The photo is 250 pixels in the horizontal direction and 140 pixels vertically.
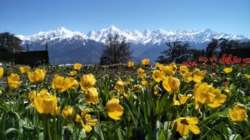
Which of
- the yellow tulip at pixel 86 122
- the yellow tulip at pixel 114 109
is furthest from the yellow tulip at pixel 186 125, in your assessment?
the yellow tulip at pixel 86 122

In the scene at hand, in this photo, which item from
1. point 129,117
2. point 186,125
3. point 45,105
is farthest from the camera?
point 129,117

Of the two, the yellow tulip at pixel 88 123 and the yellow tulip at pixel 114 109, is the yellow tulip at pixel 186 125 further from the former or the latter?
the yellow tulip at pixel 88 123

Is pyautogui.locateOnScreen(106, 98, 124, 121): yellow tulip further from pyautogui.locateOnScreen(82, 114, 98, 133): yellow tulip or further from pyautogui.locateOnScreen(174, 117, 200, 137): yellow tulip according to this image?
pyautogui.locateOnScreen(174, 117, 200, 137): yellow tulip

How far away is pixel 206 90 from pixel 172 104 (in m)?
0.66

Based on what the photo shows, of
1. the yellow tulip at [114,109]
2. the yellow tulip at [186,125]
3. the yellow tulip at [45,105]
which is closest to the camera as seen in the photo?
the yellow tulip at [45,105]

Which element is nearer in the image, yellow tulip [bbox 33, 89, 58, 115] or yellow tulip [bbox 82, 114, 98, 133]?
yellow tulip [bbox 33, 89, 58, 115]

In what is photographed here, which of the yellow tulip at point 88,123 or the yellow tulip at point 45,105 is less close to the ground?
the yellow tulip at point 45,105

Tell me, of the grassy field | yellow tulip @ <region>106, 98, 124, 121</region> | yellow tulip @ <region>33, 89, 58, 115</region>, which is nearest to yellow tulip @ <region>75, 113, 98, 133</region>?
the grassy field

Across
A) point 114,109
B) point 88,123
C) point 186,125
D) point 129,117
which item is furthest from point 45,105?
point 129,117

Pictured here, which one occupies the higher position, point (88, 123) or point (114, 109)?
point (114, 109)

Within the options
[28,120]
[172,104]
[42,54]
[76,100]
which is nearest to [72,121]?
Answer: [28,120]

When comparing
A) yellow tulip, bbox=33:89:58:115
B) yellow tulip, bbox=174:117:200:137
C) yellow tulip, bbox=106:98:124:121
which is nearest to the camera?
yellow tulip, bbox=33:89:58:115

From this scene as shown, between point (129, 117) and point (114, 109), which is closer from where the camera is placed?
point (114, 109)

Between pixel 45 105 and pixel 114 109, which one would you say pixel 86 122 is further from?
pixel 45 105
